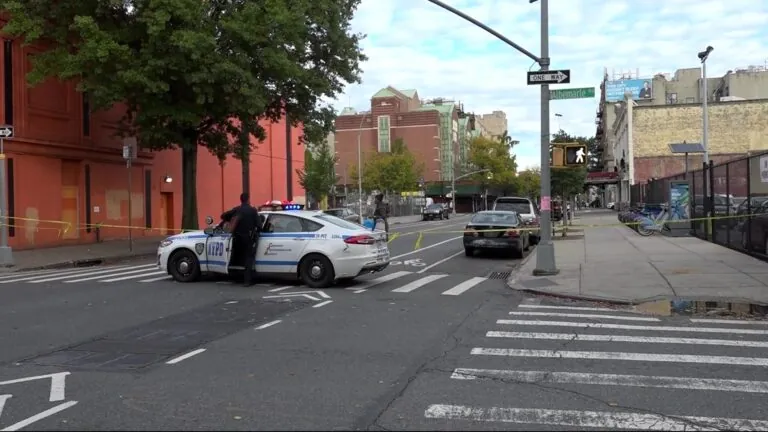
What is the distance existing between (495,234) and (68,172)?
17.1 metres

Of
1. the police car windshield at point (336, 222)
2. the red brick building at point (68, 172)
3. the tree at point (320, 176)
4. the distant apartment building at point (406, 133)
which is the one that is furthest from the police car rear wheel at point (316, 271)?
the distant apartment building at point (406, 133)

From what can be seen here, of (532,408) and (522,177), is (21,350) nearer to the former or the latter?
(532,408)

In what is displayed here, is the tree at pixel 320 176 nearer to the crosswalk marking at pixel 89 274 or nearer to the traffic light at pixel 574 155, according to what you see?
the crosswalk marking at pixel 89 274

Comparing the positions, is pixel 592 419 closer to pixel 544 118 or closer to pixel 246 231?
pixel 246 231

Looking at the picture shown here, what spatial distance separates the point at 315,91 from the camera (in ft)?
79.1

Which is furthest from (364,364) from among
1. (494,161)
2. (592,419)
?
(494,161)

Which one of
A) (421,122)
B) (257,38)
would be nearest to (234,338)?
(257,38)

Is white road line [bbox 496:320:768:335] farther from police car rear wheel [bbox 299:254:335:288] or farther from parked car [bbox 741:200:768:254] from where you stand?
parked car [bbox 741:200:768:254]

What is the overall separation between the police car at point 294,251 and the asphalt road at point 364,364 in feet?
3.48

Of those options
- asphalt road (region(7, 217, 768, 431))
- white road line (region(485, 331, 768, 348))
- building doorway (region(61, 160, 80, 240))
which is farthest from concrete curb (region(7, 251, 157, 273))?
white road line (region(485, 331, 768, 348))

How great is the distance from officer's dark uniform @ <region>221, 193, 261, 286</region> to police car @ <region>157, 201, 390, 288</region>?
175 millimetres

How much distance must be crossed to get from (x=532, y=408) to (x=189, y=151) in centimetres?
2160

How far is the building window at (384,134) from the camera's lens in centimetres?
10825

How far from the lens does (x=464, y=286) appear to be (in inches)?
527
